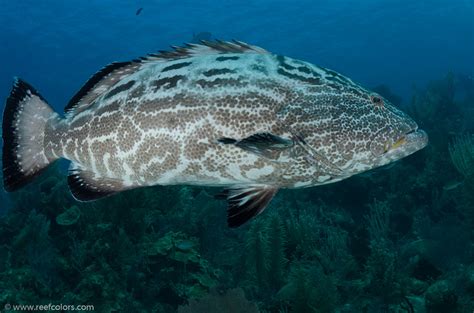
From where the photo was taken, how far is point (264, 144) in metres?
2.58

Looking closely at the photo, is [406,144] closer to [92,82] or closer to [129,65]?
[129,65]

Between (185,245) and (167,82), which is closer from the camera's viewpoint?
(167,82)

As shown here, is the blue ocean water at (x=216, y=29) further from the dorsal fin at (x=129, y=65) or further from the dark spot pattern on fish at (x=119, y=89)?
the dark spot pattern on fish at (x=119, y=89)

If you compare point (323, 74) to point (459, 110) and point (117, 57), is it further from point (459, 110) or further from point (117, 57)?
A: point (117, 57)

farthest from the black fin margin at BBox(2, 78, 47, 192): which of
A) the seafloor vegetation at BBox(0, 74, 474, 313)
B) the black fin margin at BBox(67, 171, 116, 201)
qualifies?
the seafloor vegetation at BBox(0, 74, 474, 313)

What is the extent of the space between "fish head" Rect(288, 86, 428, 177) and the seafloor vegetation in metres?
2.44

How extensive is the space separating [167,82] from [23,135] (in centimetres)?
150

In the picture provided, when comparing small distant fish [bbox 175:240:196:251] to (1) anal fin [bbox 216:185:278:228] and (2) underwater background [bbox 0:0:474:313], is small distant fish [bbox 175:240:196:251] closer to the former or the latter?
(2) underwater background [bbox 0:0:474:313]

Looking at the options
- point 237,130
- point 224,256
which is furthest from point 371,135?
point 224,256

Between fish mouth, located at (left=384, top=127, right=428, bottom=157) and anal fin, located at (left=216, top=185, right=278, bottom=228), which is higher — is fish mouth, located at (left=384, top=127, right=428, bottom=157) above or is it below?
above

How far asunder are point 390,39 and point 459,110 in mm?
62394

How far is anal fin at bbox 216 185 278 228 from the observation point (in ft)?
9.16

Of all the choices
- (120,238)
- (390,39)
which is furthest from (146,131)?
(390,39)

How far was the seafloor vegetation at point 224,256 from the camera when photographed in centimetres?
536
